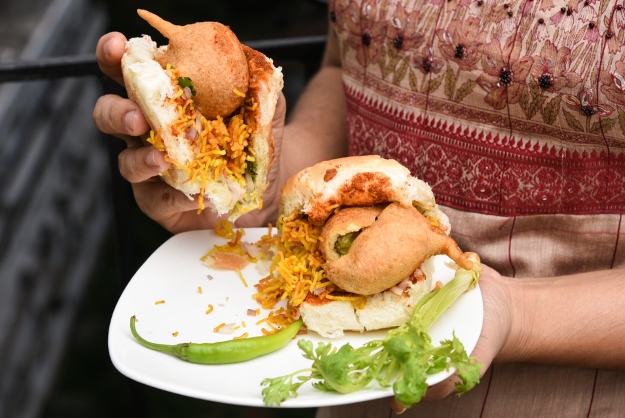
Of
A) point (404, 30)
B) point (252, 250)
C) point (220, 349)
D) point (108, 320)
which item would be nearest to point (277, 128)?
point (252, 250)

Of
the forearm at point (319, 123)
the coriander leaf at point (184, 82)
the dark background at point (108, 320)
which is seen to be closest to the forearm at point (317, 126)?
the forearm at point (319, 123)

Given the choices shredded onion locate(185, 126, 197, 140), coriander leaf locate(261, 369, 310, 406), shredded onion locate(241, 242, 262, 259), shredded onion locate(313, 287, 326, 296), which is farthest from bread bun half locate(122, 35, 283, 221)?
coriander leaf locate(261, 369, 310, 406)

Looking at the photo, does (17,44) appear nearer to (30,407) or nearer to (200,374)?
(30,407)

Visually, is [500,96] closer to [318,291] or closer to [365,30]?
[365,30]

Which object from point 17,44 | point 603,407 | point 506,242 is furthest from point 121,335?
point 17,44

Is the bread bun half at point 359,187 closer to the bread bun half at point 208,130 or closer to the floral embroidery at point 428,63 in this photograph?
the bread bun half at point 208,130

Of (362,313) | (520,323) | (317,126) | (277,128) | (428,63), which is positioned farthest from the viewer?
(317,126)
